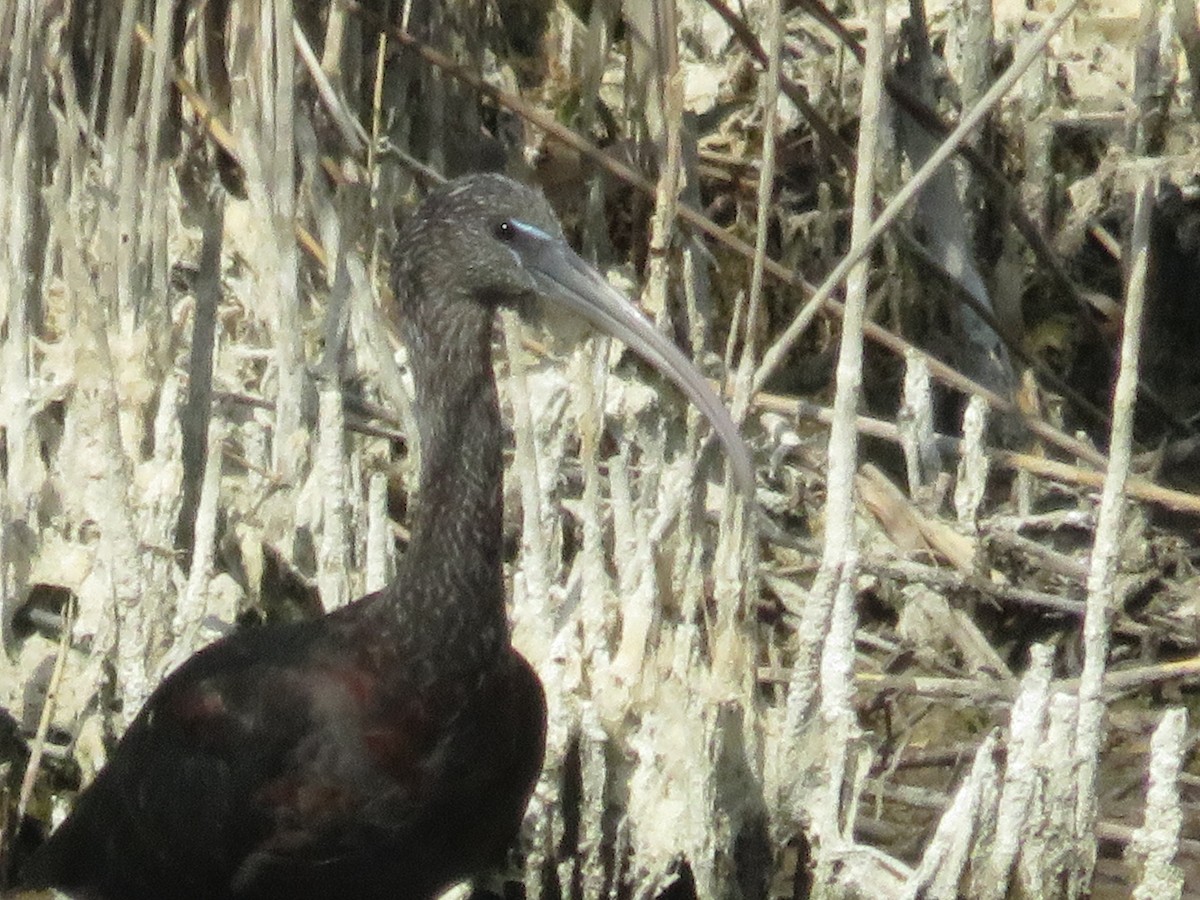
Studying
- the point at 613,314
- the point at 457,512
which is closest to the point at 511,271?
the point at 613,314

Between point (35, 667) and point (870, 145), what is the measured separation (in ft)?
7.67

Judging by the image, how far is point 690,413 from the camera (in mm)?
5508

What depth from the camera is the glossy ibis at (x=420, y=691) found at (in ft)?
15.1

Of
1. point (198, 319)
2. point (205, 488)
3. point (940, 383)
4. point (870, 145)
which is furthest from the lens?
point (940, 383)

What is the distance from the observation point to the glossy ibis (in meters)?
4.61

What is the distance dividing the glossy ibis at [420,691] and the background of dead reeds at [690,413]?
46cm

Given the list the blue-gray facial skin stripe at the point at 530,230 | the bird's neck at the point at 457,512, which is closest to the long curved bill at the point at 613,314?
the blue-gray facial skin stripe at the point at 530,230

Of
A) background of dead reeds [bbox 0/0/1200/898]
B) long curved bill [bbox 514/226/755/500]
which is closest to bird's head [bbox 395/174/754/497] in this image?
long curved bill [bbox 514/226/755/500]

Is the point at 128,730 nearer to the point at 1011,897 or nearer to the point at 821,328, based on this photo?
the point at 1011,897

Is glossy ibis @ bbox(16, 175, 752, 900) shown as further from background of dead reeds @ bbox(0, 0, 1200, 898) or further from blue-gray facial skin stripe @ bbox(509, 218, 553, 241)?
background of dead reeds @ bbox(0, 0, 1200, 898)

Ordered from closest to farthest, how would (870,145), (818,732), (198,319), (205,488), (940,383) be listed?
(870,145), (818,732), (205,488), (198,319), (940,383)

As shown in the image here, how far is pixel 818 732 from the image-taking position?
5.07 m

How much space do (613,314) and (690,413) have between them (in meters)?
0.87

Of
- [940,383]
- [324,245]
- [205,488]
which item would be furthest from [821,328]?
[205,488]
